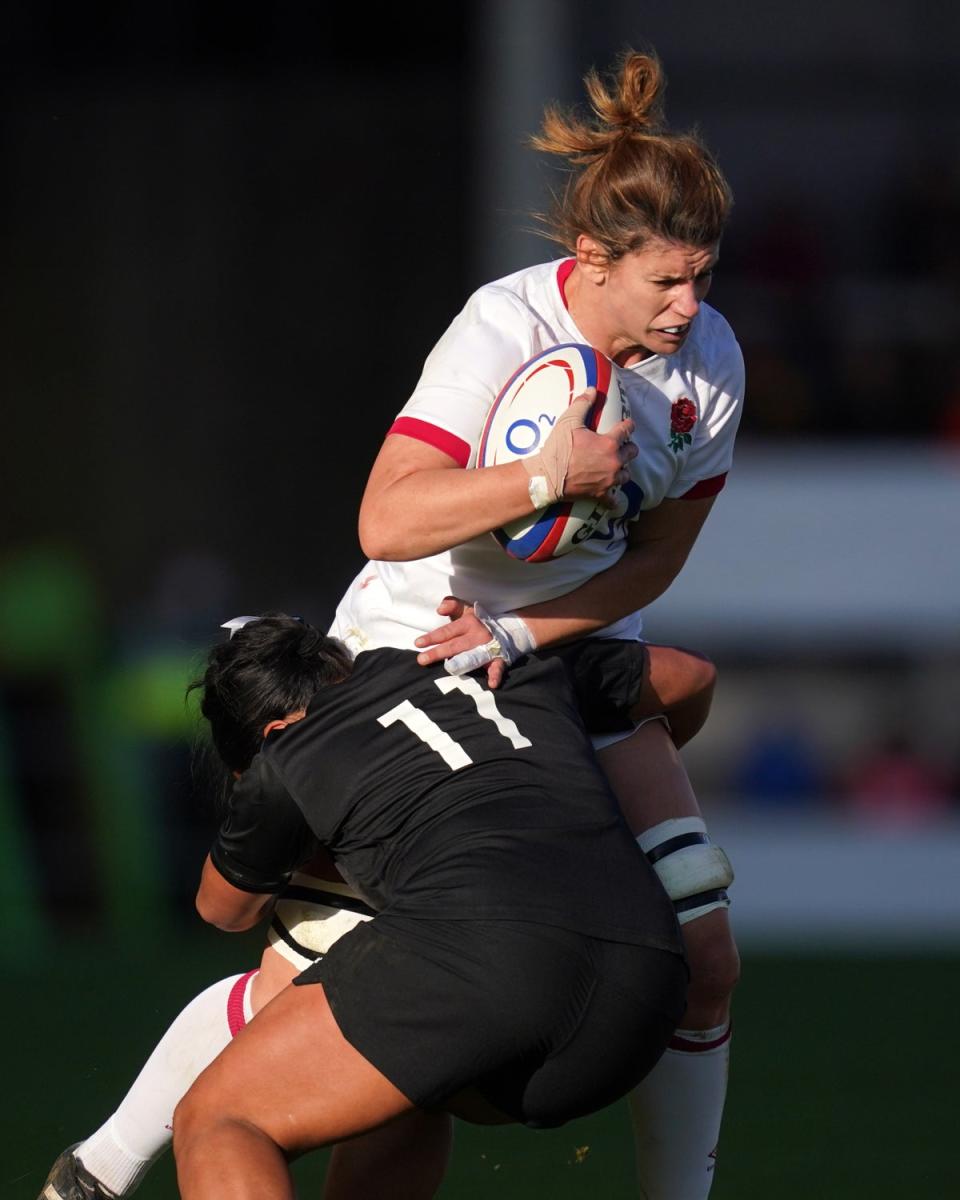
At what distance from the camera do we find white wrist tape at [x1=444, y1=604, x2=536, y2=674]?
8.40 ft

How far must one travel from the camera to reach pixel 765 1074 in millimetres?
4805

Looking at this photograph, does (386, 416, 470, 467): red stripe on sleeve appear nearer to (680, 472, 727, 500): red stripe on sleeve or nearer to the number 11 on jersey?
the number 11 on jersey

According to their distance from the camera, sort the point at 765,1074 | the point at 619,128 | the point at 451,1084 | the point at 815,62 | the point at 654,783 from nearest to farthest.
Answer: the point at 451,1084
the point at 619,128
the point at 654,783
the point at 765,1074
the point at 815,62

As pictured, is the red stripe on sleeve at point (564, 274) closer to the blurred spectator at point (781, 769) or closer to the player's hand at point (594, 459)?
the player's hand at point (594, 459)

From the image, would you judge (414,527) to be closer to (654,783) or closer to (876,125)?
(654,783)

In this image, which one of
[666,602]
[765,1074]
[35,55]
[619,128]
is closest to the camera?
[619,128]

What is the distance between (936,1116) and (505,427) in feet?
8.64

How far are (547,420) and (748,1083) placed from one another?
2772mm

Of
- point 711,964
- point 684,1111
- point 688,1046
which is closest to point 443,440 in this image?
point 711,964

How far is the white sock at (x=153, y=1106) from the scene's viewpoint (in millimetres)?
2947

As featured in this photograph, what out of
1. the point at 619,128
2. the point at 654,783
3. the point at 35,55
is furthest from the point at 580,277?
the point at 35,55

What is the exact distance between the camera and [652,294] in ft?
8.60

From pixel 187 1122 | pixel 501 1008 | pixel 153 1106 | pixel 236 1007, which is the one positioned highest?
pixel 501 1008

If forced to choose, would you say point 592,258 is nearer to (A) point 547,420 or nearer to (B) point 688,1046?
(A) point 547,420
